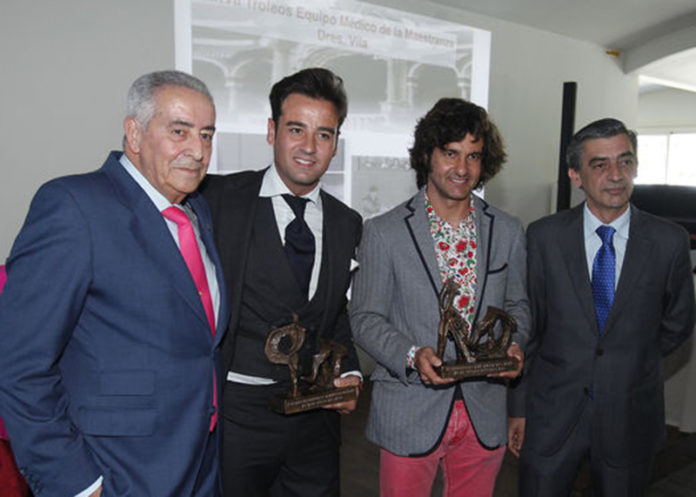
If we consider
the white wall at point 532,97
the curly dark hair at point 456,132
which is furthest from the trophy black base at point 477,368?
the white wall at point 532,97


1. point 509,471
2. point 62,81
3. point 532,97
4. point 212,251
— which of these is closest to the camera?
point 212,251

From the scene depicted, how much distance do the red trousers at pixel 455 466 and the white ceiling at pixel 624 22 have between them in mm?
3970

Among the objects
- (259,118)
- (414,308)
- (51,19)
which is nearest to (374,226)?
(414,308)

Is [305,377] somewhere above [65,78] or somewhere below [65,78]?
below

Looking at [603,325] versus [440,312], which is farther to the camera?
[603,325]

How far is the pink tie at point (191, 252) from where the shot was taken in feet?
4.52

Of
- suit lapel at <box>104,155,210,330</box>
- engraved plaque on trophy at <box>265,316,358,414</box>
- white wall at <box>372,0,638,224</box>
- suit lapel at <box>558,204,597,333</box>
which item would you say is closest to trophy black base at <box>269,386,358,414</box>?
engraved plaque on trophy at <box>265,316,358,414</box>

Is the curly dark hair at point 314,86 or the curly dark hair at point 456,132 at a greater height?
the curly dark hair at point 314,86

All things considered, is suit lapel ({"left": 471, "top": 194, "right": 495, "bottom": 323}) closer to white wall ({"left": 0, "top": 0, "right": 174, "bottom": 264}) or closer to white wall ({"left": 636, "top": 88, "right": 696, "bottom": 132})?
white wall ({"left": 0, "top": 0, "right": 174, "bottom": 264})

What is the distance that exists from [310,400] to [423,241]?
0.59 m

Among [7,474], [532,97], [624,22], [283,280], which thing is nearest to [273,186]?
[283,280]

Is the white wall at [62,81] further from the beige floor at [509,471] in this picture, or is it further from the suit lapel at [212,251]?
the beige floor at [509,471]

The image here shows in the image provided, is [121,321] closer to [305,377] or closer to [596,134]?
[305,377]

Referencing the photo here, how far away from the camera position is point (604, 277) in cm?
190
